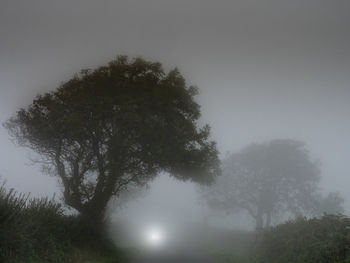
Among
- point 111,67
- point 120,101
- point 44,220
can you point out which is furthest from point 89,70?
point 44,220

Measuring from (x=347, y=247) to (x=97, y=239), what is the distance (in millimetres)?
12962

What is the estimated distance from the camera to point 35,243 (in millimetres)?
11078

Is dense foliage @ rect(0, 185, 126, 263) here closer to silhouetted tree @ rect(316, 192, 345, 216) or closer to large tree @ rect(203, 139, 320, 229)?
large tree @ rect(203, 139, 320, 229)

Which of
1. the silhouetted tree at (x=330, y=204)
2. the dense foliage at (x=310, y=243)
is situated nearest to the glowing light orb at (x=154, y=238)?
the dense foliage at (x=310, y=243)

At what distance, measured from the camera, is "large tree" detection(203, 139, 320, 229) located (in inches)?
1902

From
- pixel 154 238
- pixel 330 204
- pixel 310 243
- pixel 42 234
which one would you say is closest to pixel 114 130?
pixel 42 234

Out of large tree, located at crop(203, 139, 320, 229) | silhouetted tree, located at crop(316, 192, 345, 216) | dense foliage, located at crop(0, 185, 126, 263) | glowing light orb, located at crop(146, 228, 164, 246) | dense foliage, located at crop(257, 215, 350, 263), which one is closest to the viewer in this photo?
dense foliage, located at crop(0, 185, 126, 263)

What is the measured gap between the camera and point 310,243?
46.3 feet

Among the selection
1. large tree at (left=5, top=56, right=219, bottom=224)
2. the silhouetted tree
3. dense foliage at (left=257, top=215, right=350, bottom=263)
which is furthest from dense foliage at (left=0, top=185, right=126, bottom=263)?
the silhouetted tree

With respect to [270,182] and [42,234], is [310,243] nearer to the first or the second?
[42,234]

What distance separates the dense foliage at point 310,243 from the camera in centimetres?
1172

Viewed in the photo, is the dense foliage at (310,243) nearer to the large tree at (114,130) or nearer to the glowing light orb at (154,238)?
the large tree at (114,130)

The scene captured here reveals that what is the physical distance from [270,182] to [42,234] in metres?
42.5

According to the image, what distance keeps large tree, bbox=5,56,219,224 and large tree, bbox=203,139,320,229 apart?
3009cm
